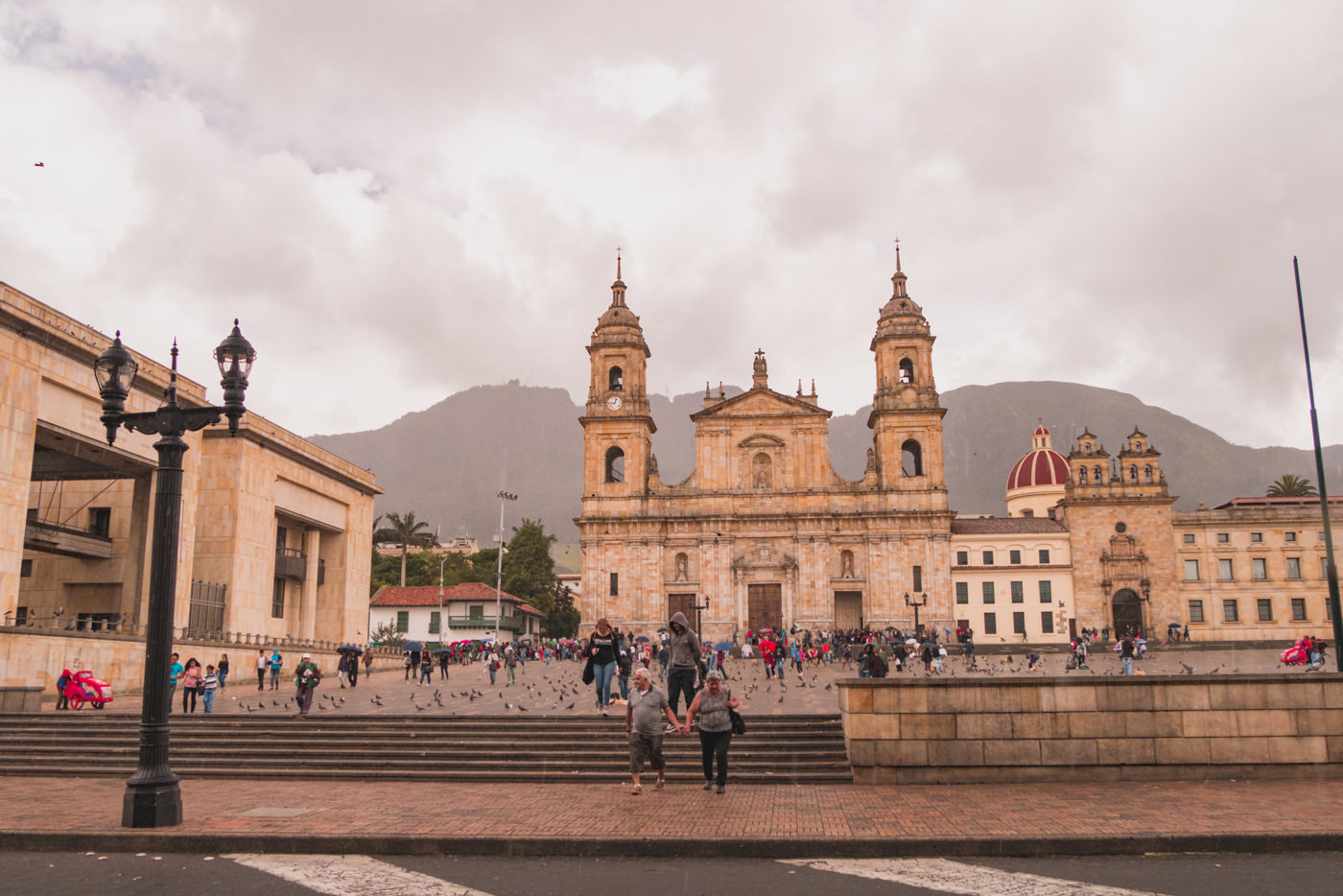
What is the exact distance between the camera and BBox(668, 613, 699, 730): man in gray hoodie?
1394 cm

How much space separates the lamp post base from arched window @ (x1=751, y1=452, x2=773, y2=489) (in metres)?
52.1

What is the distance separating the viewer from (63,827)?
986 cm

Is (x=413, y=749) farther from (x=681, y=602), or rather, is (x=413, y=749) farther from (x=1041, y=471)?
(x=1041, y=471)

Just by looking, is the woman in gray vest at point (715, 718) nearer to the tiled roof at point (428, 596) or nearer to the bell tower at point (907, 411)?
the bell tower at point (907, 411)

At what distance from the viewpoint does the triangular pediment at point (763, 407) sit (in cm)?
6116

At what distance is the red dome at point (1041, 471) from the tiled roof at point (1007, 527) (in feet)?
49.7

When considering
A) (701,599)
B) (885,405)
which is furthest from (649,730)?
(885,405)

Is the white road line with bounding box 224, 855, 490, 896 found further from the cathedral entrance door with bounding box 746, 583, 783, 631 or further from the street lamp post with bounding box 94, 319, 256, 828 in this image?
the cathedral entrance door with bounding box 746, 583, 783, 631

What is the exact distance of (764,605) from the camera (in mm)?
59062

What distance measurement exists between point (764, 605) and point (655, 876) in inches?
2023

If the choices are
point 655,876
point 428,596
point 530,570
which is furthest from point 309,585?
point 530,570

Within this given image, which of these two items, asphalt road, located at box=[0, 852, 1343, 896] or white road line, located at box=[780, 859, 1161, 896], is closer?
white road line, located at box=[780, 859, 1161, 896]

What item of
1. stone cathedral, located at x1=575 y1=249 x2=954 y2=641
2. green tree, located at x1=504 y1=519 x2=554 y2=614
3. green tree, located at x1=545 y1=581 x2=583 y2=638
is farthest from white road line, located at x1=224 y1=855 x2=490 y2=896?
green tree, located at x1=545 y1=581 x2=583 y2=638

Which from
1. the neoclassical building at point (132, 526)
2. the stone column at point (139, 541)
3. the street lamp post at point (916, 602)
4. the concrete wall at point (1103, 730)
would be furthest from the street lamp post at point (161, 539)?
the street lamp post at point (916, 602)
